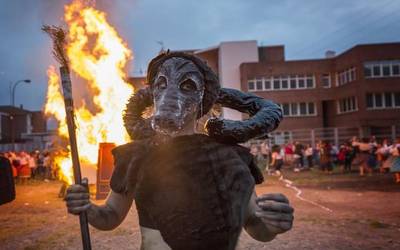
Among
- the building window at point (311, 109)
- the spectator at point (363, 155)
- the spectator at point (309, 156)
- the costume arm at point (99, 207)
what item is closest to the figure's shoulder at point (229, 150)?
the costume arm at point (99, 207)

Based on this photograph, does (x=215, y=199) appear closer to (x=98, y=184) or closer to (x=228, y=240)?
(x=228, y=240)

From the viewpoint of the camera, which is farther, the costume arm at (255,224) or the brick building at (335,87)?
the brick building at (335,87)

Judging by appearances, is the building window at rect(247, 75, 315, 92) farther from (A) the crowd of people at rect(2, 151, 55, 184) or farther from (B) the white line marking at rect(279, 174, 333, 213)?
(B) the white line marking at rect(279, 174, 333, 213)

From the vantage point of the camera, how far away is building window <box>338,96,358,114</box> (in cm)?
4062

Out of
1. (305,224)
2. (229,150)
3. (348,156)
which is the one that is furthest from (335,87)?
(229,150)

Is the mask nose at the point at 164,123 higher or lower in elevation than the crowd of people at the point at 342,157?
higher

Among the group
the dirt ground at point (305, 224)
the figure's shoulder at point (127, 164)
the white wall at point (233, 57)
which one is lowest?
the dirt ground at point (305, 224)

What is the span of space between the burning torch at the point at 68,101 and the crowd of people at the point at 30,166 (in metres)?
19.1

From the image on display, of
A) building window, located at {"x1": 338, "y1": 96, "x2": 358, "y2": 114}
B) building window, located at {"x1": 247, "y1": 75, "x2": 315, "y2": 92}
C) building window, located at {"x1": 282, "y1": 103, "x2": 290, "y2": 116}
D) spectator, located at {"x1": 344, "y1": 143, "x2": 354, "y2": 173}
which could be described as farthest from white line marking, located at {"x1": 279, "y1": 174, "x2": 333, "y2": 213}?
building window, located at {"x1": 247, "y1": 75, "x2": 315, "y2": 92}

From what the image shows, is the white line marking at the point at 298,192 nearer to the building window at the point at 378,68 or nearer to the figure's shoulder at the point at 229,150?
the figure's shoulder at the point at 229,150

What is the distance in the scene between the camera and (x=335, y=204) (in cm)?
1266

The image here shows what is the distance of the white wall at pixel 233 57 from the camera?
149 ft

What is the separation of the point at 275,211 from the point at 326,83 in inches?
1776

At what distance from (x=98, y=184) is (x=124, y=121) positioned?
1160 cm
